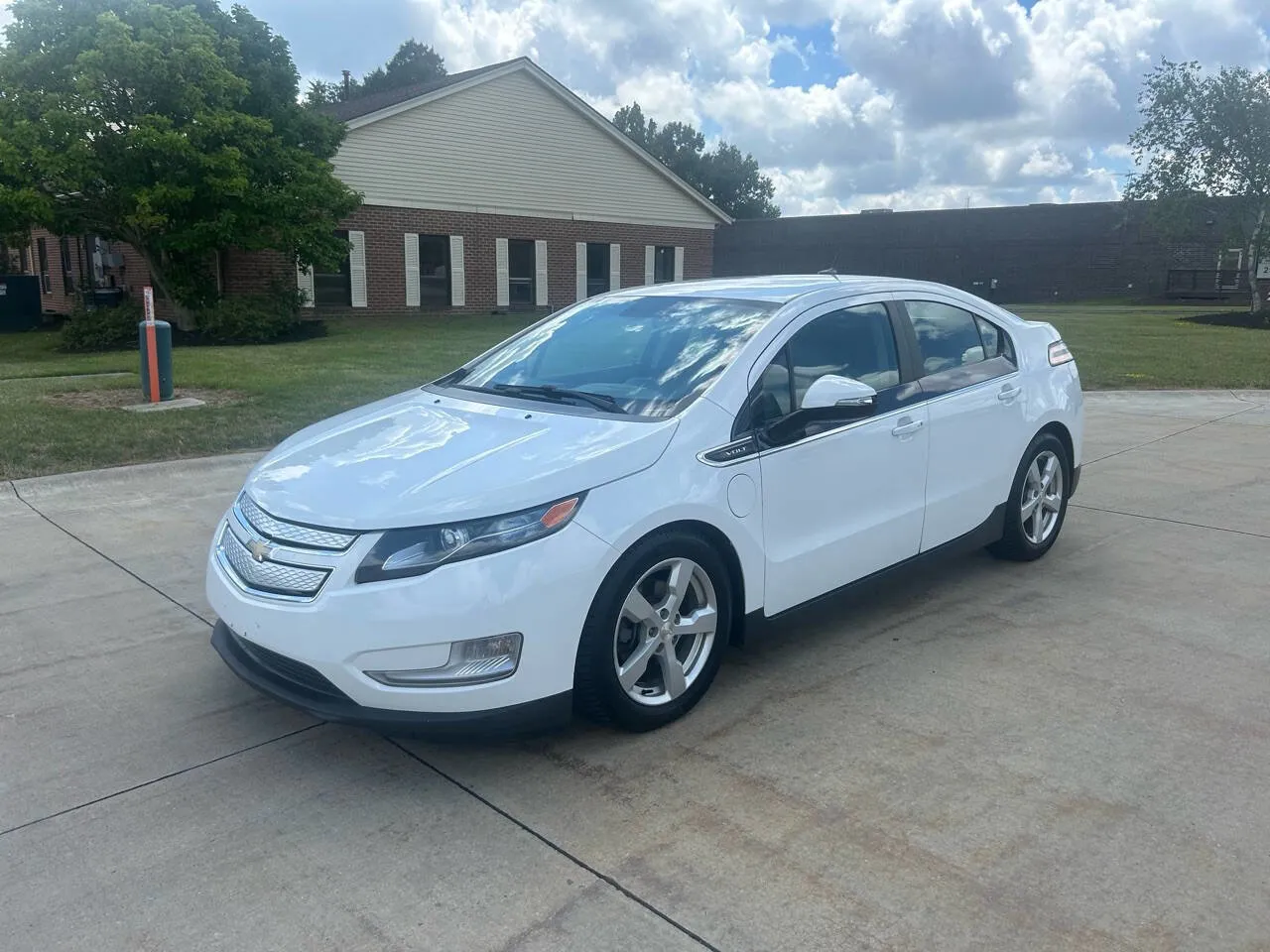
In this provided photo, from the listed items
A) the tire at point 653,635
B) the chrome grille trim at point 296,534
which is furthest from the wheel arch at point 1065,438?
the chrome grille trim at point 296,534

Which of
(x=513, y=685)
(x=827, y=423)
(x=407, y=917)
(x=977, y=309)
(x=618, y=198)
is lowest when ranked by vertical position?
(x=407, y=917)

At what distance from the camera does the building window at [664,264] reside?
3284 centimetres

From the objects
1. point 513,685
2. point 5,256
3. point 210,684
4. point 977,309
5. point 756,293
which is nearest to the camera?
point 513,685

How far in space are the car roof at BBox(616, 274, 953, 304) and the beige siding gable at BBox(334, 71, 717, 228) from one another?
21.4 metres

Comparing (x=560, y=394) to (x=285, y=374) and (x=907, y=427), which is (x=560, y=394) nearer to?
(x=907, y=427)

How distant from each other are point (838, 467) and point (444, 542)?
6.04ft

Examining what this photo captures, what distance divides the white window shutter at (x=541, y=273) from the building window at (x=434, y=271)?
2854 mm

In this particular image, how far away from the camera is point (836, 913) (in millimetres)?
2840

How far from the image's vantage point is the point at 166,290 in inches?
789

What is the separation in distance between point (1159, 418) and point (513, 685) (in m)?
10.3

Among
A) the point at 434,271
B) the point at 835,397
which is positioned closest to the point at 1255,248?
the point at 434,271

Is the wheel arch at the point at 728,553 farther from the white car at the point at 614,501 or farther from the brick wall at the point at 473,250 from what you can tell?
the brick wall at the point at 473,250

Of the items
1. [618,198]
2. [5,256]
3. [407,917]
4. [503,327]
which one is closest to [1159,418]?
[407,917]

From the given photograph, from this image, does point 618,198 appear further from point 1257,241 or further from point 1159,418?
point 1159,418
